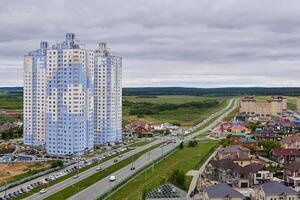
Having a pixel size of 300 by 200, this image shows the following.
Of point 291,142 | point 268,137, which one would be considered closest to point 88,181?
point 291,142

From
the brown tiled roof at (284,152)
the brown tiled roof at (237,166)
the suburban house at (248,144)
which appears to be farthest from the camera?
the suburban house at (248,144)

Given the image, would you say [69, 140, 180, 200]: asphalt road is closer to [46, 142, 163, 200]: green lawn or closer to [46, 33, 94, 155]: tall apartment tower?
[46, 142, 163, 200]: green lawn

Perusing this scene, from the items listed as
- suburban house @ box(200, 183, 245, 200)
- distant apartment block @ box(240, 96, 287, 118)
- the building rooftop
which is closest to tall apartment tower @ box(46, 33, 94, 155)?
the building rooftop

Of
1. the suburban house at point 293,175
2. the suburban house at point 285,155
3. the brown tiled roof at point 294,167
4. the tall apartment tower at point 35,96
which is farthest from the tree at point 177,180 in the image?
the tall apartment tower at point 35,96

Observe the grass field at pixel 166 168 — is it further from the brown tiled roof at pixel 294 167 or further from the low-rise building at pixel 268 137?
the brown tiled roof at pixel 294 167

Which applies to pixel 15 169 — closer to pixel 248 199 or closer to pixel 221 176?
pixel 221 176

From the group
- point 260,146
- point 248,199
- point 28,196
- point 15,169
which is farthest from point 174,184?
point 260,146

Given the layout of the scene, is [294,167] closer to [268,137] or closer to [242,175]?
[242,175]
